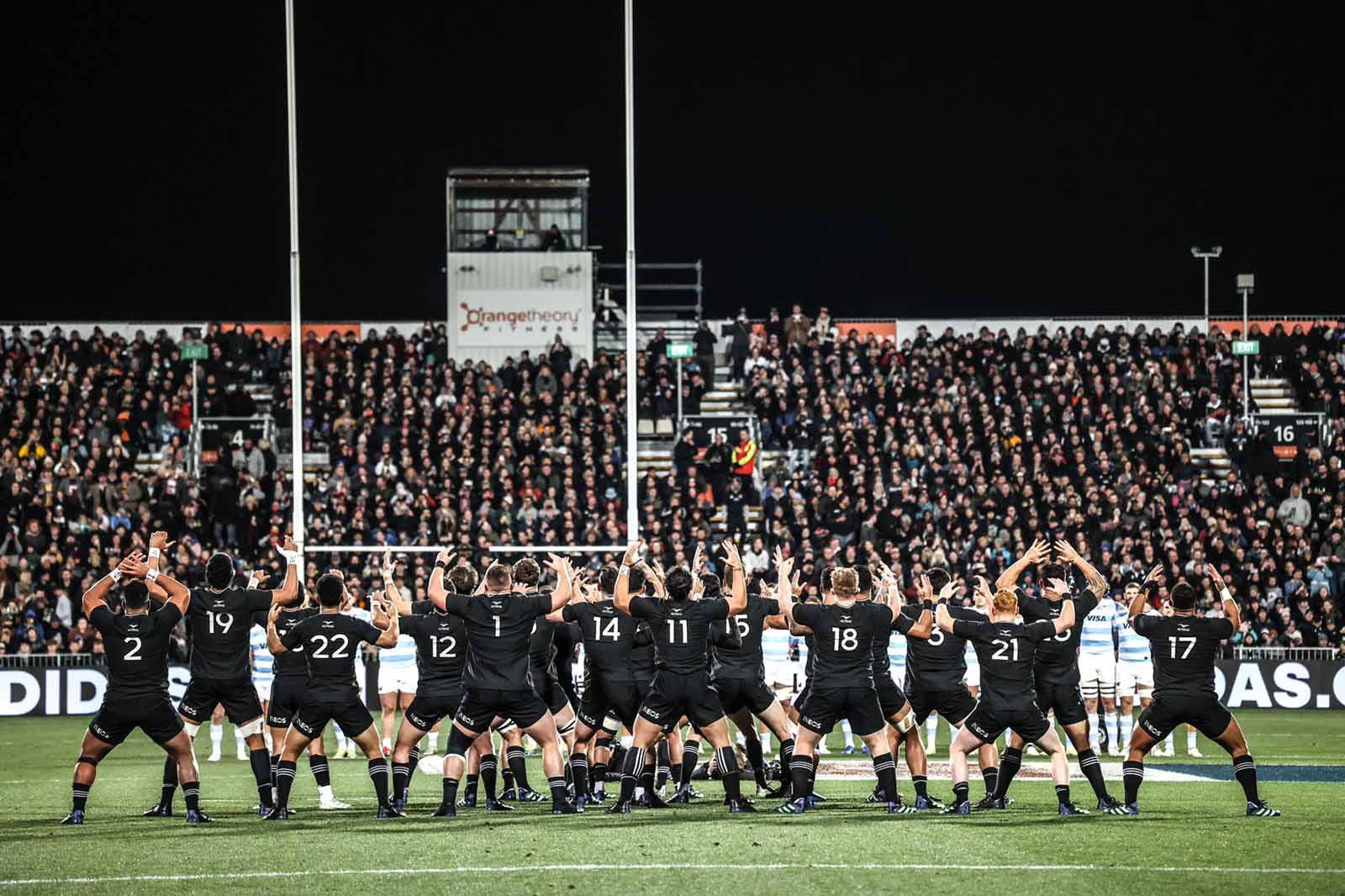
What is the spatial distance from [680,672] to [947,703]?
9.25 feet

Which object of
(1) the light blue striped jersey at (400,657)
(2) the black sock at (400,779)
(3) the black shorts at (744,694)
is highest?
(3) the black shorts at (744,694)

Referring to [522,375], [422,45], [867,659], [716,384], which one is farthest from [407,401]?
[867,659]

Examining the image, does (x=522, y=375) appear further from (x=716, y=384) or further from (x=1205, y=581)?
(x=1205, y=581)

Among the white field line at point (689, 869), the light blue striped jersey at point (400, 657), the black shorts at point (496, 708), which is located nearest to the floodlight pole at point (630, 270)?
the light blue striped jersey at point (400, 657)

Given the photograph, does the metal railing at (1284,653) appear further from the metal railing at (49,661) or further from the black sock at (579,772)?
the metal railing at (49,661)

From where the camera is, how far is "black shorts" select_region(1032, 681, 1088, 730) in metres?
15.1

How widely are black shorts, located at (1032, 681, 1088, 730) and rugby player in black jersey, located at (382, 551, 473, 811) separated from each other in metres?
5.20

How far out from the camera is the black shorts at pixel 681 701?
14453mm

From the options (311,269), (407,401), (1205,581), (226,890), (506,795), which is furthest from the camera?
(311,269)

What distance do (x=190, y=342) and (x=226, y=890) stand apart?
86.6 feet

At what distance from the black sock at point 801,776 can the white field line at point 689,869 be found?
2994mm

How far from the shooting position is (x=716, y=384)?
38250 mm

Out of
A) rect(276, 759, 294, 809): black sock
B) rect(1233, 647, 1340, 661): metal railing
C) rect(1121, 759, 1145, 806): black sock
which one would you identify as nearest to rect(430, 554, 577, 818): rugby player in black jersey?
rect(276, 759, 294, 809): black sock

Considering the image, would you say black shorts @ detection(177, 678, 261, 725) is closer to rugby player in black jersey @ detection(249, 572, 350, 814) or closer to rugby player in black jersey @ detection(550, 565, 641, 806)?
rugby player in black jersey @ detection(249, 572, 350, 814)
